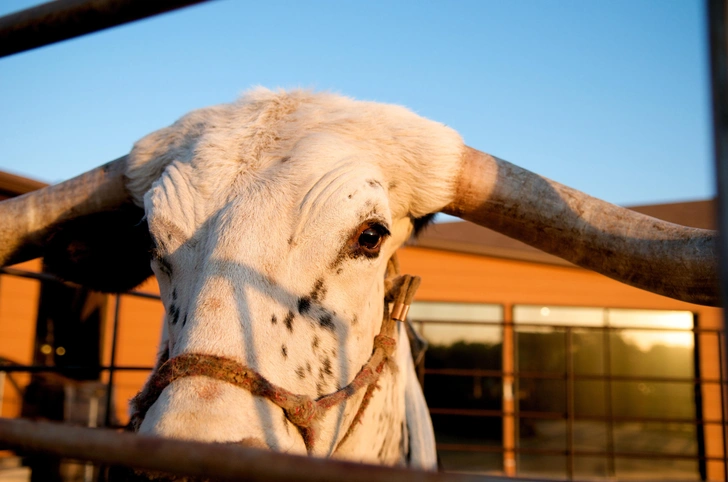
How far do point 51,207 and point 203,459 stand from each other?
2.31 meters

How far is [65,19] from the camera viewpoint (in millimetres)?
964

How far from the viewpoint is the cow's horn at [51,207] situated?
250cm

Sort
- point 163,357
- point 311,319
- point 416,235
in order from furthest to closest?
point 416,235
point 163,357
point 311,319

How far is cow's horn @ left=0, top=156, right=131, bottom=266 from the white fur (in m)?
0.15

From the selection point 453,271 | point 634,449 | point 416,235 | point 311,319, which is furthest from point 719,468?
point 311,319

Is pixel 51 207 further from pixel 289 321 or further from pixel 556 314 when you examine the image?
pixel 556 314

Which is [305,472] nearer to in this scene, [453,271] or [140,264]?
[140,264]

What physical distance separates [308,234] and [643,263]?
1.07 m

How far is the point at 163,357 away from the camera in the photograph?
6.46 ft

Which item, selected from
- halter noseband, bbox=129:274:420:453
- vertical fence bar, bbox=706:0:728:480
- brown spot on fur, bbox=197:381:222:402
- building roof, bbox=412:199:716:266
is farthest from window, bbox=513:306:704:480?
vertical fence bar, bbox=706:0:728:480

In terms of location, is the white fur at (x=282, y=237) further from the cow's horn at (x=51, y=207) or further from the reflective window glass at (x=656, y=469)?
the reflective window glass at (x=656, y=469)

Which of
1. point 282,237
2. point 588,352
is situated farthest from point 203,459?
point 588,352

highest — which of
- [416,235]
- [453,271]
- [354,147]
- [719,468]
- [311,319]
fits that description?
[453,271]

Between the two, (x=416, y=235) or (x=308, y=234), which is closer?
(x=308, y=234)
